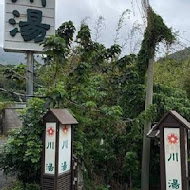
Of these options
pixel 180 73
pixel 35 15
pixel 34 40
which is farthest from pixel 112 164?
pixel 180 73

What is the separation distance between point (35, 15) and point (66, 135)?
2.95 metres

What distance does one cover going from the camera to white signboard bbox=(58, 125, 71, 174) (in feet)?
16.4

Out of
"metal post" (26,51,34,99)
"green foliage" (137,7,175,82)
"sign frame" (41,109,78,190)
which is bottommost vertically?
"sign frame" (41,109,78,190)

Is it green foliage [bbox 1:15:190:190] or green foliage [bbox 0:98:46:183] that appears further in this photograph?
green foliage [bbox 1:15:190:190]

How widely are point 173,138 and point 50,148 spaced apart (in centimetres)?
198

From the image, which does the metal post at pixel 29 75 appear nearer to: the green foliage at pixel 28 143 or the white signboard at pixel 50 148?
the green foliage at pixel 28 143

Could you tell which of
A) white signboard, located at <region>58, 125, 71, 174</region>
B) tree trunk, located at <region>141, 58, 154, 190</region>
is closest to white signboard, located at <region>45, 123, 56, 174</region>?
white signboard, located at <region>58, 125, 71, 174</region>

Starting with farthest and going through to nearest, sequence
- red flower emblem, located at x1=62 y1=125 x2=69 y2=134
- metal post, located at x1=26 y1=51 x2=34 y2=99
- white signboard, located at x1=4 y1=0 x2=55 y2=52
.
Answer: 1. metal post, located at x1=26 y1=51 x2=34 y2=99
2. white signboard, located at x1=4 y1=0 x2=55 y2=52
3. red flower emblem, located at x1=62 y1=125 x2=69 y2=134

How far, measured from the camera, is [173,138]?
15.8ft

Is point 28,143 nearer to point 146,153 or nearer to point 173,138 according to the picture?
point 173,138

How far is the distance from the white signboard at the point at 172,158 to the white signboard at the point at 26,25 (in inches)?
136

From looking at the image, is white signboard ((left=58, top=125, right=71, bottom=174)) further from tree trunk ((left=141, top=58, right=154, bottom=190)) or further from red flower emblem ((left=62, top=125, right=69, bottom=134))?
tree trunk ((left=141, top=58, right=154, bottom=190))

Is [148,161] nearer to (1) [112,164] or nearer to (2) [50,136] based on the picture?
(1) [112,164]

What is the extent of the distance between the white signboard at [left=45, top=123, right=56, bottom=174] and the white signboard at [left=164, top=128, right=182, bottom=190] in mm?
1793
